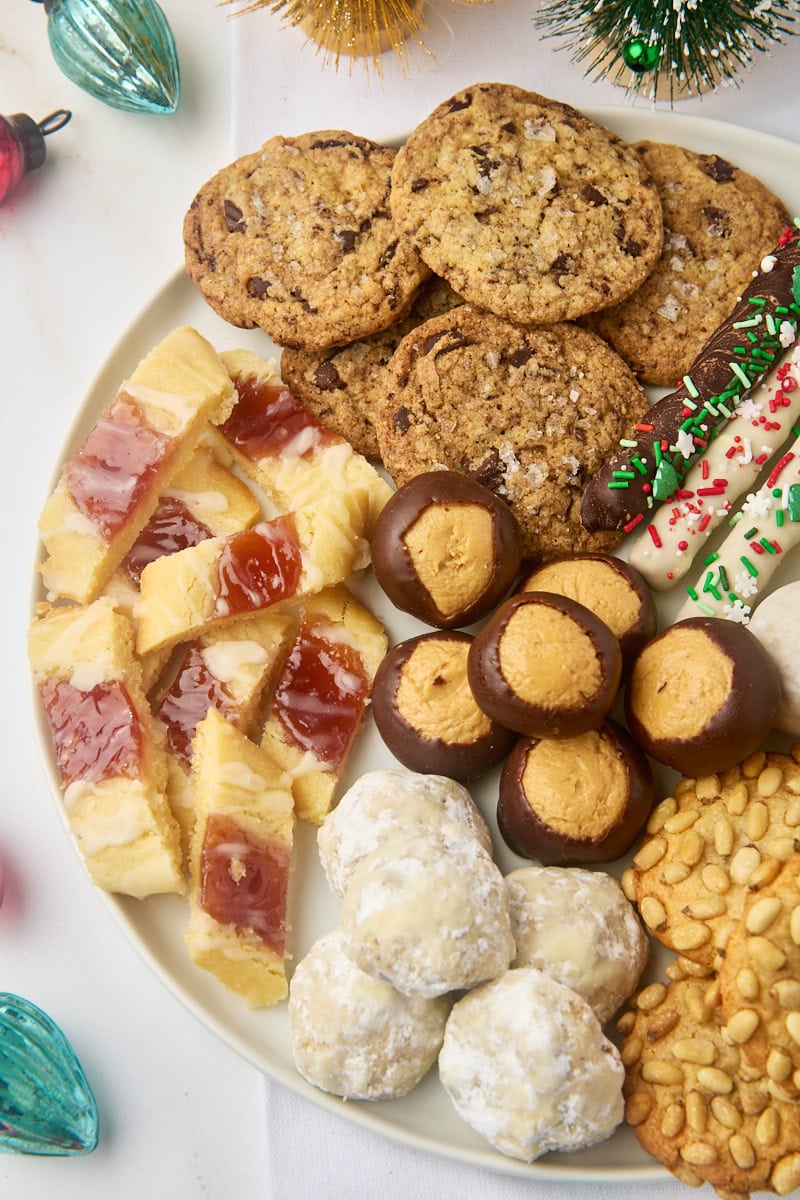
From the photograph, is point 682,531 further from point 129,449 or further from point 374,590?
point 129,449

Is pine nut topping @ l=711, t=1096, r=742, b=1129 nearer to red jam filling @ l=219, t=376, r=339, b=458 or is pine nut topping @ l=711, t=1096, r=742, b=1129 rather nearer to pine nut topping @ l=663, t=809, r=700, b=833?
pine nut topping @ l=663, t=809, r=700, b=833

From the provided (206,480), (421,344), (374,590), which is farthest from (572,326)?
(206,480)

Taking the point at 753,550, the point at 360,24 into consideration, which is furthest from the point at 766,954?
the point at 360,24

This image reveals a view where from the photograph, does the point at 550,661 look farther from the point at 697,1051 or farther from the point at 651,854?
the point at 697,1051

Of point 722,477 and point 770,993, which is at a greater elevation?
point 722,477

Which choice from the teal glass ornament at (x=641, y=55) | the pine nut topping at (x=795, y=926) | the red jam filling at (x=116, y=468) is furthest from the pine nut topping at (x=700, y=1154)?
the teal glass ornament at (x=641, y=55)
